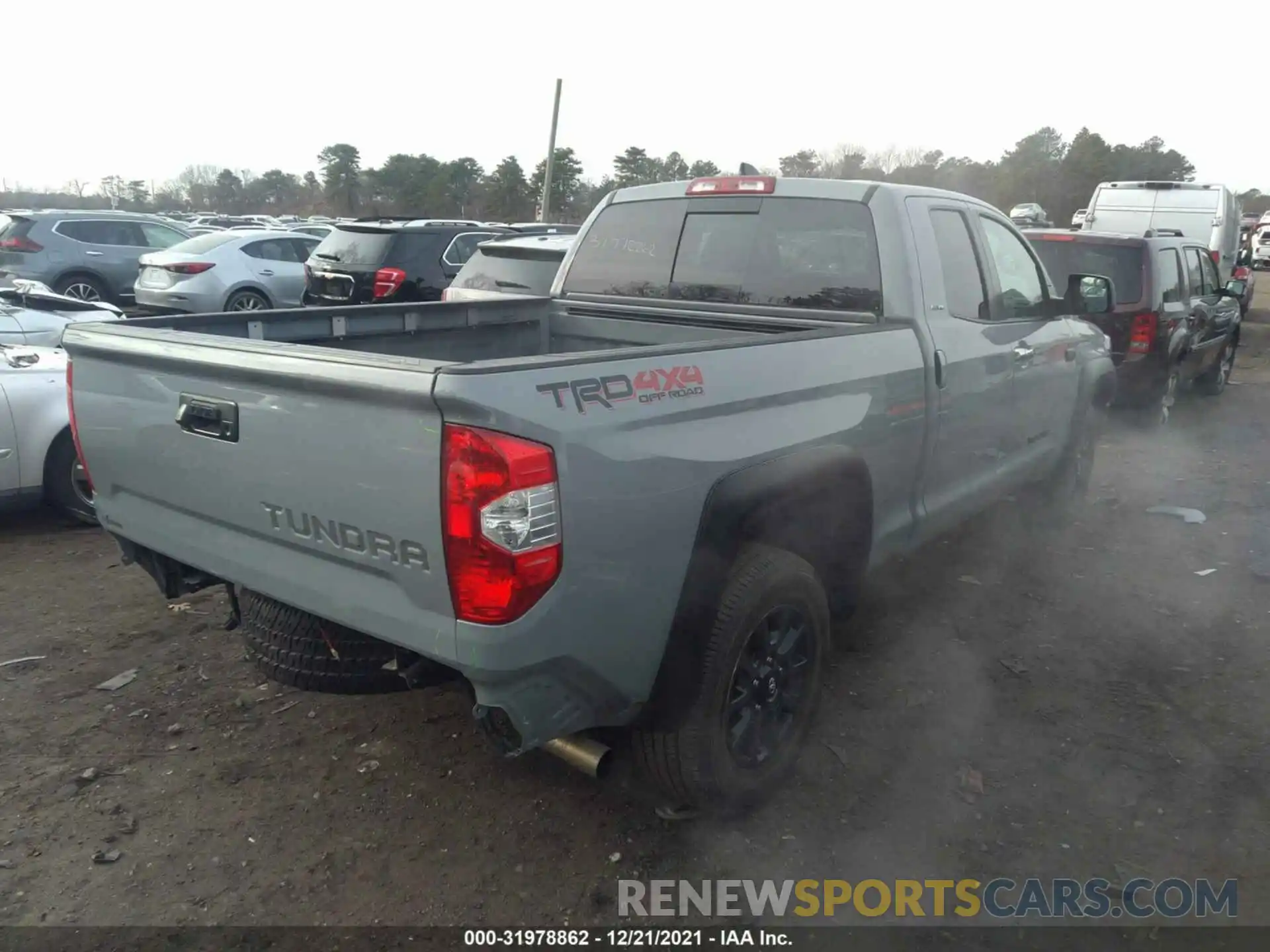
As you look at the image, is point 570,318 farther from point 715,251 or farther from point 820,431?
point 820,431

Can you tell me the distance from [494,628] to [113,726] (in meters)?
2.15

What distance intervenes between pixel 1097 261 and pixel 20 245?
14261mm

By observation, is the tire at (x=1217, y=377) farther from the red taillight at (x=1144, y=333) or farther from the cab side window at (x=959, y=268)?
the cab side window at (x=959, y=268)

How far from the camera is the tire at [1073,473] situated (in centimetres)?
575

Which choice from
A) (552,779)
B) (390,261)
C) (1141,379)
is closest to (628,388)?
(552,779)

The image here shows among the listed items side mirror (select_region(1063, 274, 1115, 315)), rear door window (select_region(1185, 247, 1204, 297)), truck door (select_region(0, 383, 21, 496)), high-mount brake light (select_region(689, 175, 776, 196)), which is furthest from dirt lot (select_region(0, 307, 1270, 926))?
rear door window (select_region(1185, 247, 1204, 297))

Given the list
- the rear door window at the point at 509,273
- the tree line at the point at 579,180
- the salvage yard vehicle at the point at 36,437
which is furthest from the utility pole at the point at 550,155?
the salvage yard vehicle at the point at 36,437

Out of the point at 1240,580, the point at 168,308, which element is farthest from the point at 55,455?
the point at 168,308

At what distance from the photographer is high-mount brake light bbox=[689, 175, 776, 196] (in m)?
4.32

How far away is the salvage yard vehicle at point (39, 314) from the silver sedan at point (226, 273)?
17.3 ft

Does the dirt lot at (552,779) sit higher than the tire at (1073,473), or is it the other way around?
the tire at (1073,473)

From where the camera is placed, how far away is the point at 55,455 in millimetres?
5422

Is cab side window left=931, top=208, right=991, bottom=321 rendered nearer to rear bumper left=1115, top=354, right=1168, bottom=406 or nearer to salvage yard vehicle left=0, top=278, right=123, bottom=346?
rear bumper left=1115, top=354, right=1168, bottom=406

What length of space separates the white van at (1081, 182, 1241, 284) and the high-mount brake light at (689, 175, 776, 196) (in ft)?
49.0
